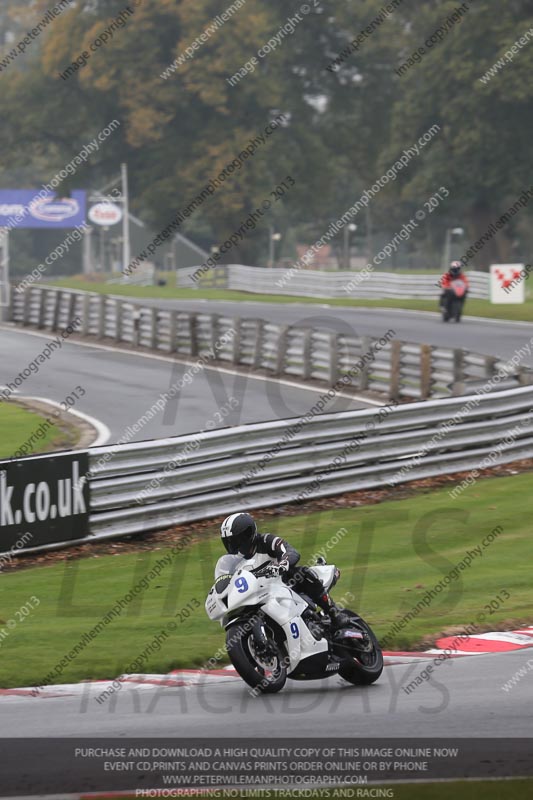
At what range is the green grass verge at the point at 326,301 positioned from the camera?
40.2 metres

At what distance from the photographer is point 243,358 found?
30.3 metres

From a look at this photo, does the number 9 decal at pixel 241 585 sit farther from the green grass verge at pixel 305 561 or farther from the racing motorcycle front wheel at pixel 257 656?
the green grass verge at pixel 305 561

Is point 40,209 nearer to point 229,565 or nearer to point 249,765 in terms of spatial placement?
point 229,565

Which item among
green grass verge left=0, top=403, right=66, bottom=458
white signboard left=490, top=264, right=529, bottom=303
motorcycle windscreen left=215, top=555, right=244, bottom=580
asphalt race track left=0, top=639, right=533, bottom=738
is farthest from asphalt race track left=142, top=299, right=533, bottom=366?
motorcycle windscreen left=215, top=555, right=244, bottom=580

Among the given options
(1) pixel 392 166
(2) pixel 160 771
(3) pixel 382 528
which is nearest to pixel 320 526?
(3) pixel 382 528

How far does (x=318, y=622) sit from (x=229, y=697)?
0.82 meters

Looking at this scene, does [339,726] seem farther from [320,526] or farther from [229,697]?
[320,526]

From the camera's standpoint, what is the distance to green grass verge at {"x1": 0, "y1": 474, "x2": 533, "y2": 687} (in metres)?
10.0

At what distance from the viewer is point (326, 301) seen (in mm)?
48469

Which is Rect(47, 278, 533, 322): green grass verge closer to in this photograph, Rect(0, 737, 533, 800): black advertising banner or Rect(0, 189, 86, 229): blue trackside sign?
Rect(0, 189, 86, 229): blue trackside sign

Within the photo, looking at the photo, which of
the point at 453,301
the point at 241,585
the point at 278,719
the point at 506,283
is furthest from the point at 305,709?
the point at 506,283

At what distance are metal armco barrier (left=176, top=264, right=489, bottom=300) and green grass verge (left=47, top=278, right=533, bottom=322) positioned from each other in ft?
2.71

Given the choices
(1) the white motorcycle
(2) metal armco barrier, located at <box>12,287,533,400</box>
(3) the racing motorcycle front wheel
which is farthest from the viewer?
(2) metal armco barrier, located at <box>12,287,533,400</box>

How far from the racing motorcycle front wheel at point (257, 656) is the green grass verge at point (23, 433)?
435 inches
